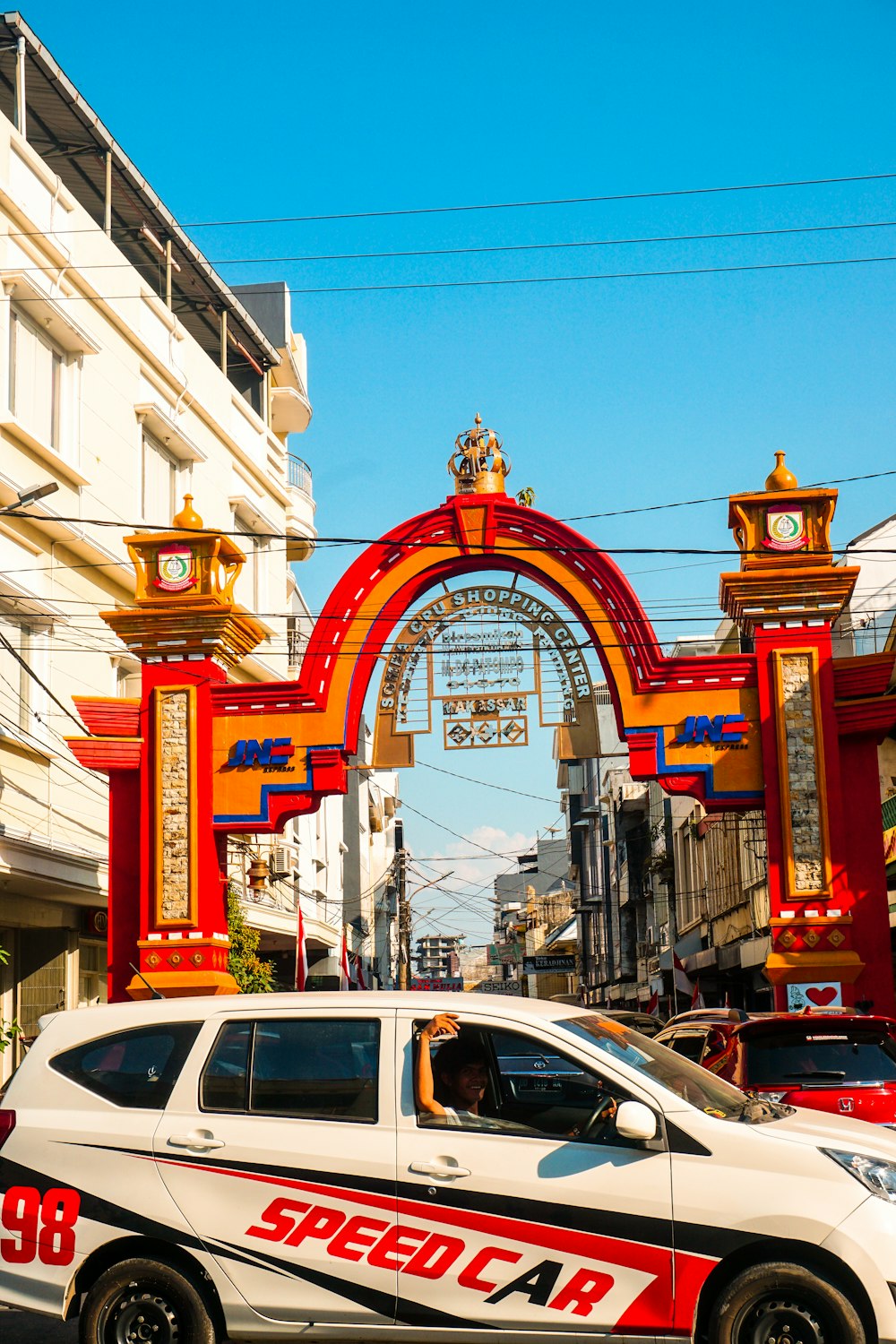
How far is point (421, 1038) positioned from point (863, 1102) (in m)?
4.46

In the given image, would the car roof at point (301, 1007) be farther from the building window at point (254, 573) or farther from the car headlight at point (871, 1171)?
the building window at point (254, 573)

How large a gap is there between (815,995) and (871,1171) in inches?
456

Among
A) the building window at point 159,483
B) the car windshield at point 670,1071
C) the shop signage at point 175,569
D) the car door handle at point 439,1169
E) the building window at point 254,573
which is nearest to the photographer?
the car door handle at point 439,1169

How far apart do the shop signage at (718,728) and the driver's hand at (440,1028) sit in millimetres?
12101

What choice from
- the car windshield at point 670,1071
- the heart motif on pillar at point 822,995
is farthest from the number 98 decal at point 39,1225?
the heart motif on pillar at point 822,995

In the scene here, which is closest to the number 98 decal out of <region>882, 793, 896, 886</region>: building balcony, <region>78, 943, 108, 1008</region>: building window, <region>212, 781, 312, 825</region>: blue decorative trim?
<region>212, 781, 312, 825</region>: blue decorative trim

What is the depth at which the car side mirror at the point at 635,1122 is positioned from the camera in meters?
6.54

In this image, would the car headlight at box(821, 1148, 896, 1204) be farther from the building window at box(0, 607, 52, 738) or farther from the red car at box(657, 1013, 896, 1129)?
the building window at box(0, 607, 52, 738)

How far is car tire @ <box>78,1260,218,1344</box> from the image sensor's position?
707 cm

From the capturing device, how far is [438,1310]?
6.75 meters

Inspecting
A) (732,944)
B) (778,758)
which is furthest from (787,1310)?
(732,944)

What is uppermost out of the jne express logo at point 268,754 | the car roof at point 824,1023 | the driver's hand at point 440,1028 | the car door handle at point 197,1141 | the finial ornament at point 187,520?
the finial ornament at point 187,520

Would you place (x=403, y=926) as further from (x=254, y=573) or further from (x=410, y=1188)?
(x=410, y=1188)

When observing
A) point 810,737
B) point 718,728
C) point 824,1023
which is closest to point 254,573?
point 718,728
